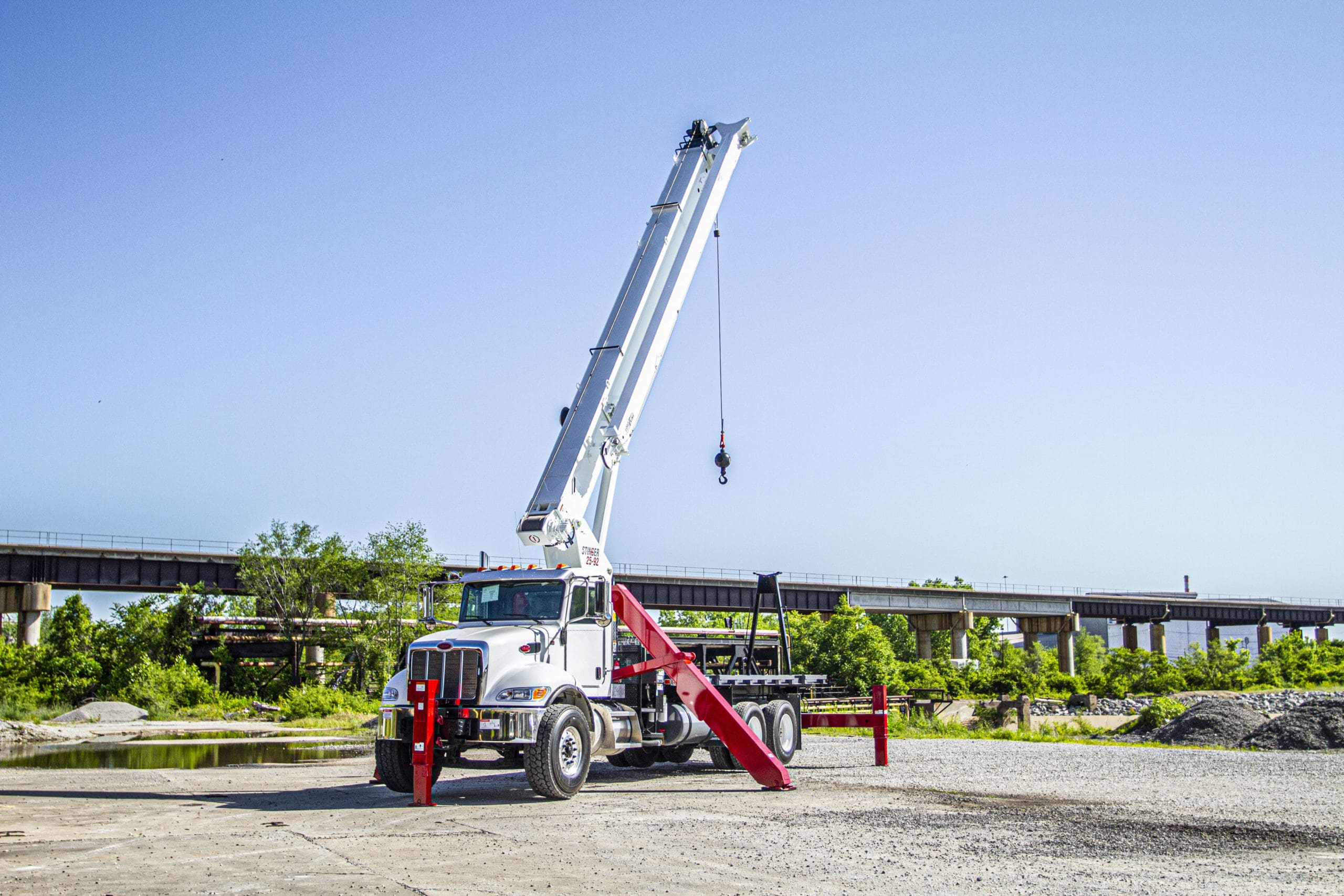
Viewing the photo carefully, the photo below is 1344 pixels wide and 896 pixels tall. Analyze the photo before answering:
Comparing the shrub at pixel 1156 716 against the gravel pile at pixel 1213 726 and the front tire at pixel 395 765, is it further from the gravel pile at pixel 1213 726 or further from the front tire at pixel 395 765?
the front tire at pixel 395 765

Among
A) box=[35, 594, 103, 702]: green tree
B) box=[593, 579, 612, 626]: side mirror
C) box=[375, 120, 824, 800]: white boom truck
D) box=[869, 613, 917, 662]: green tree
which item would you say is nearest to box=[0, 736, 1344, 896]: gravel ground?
box=[375, 120, 824, 800]: white boom truck

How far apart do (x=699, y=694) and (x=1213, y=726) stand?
52.8 ft

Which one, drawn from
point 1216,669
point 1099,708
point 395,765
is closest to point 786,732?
point 395,765

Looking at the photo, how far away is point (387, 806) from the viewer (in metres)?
14.2

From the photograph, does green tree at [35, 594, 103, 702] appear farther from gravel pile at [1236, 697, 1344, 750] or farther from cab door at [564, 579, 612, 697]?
gravel pile at [1236, 697, 1344, 750]

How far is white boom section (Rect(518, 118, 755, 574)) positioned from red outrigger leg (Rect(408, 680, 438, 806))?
10.2ft

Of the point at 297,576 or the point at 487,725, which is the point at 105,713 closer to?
the point at 297,576

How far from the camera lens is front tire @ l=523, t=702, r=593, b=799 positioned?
1443 centimetres

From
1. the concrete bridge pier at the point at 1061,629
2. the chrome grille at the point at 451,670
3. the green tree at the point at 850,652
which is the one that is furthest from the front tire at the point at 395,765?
the concrete bridge pier at the point at 1061,629

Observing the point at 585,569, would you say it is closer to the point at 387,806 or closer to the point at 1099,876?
the point at 387,806

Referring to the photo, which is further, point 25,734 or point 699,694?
point 25,734

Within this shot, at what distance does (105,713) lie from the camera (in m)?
42.4

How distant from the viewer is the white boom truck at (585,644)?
48.4 ft

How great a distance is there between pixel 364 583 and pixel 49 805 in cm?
3725
